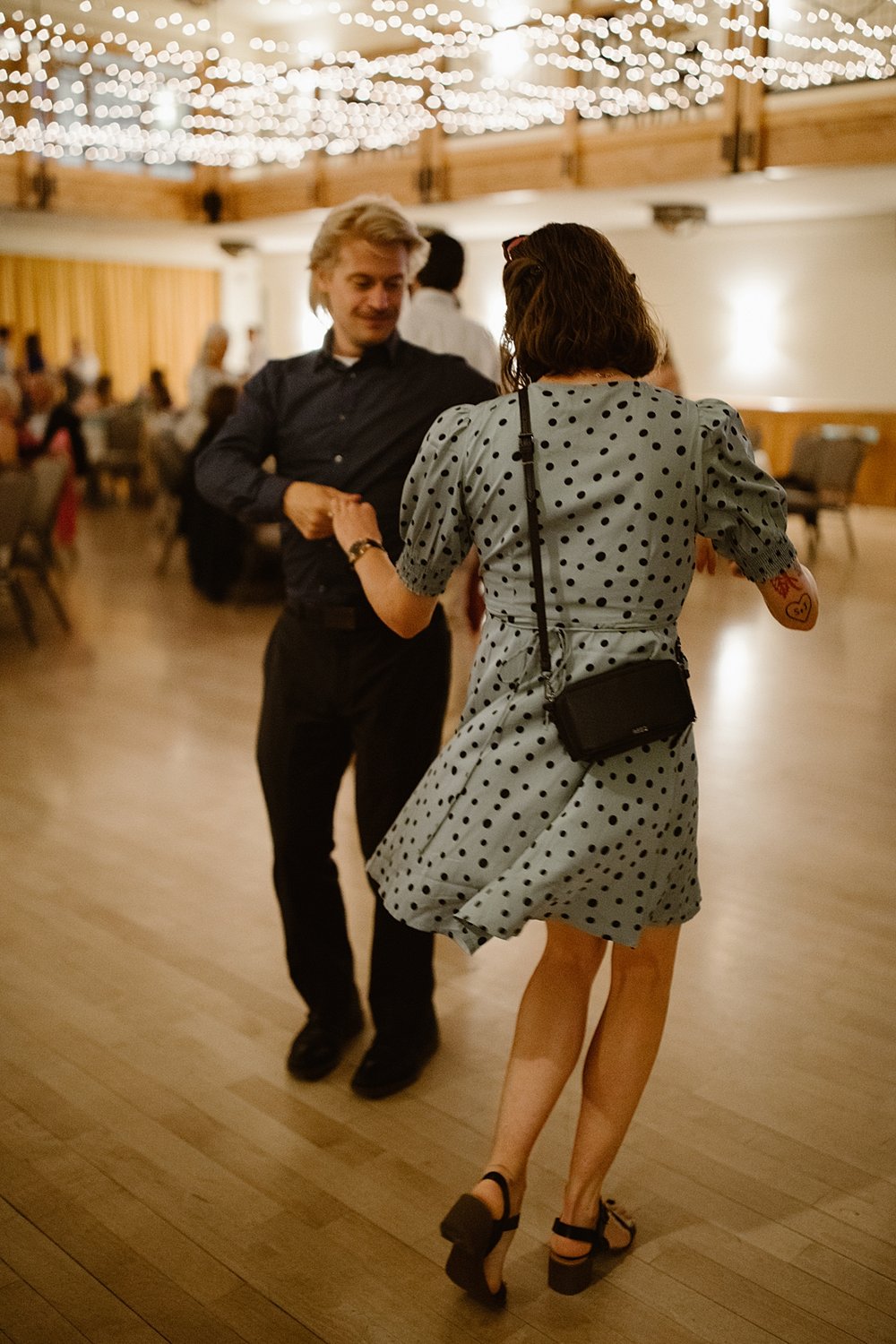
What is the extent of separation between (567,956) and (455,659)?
10.8ft

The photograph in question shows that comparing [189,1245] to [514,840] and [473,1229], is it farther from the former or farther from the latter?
[514,840]

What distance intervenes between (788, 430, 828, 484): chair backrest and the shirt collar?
8356 millimetres

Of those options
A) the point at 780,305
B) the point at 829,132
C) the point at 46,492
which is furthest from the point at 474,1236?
the point at 780,305

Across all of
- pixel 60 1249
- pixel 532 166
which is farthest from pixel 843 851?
pixel 532 166

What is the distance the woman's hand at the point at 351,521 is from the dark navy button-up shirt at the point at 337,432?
324mm

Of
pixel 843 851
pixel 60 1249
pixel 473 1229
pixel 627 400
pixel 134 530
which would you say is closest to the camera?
pixel 627 400

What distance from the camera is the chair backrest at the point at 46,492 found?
681 centimetres

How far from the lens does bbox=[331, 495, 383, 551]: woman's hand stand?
6.15 feet

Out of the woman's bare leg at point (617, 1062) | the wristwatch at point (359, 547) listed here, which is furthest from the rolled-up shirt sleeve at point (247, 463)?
the woman's bare leg at point (617, 1062)

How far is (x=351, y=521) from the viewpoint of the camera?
1.90 m

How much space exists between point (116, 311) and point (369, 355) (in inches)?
698

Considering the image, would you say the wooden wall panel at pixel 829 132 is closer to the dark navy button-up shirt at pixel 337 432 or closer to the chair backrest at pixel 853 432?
the chair backrest at pixel 853 432

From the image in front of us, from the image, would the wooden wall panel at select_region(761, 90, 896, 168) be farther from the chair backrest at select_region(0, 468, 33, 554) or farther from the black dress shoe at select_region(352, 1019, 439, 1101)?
the black dress shoe at select_region(352, 1019, 439, 1101)

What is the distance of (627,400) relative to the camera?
5.10 ft
